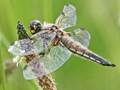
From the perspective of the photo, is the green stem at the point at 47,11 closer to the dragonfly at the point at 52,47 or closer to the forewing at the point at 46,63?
the dragonfly at the point at 52,47

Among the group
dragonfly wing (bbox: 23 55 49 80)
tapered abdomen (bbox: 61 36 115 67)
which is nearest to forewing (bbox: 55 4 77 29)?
tapered abdomen (bbox: 61 36 115 67)

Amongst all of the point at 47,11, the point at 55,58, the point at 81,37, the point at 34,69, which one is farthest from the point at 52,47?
the point at 47,11

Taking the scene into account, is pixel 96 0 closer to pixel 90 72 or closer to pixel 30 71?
pixel 90 72

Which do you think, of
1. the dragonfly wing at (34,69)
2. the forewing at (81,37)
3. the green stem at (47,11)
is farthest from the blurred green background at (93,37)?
the dragonfly wing at (34,69)

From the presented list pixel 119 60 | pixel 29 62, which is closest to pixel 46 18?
pixel 29 62

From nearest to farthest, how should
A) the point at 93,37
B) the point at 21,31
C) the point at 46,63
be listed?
1. the point at 21,31
2. the point at 46,63
3. the point at 93,37

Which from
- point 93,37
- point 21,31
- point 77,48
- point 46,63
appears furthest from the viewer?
point 93,37

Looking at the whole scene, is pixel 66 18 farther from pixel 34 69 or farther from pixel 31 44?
pixel 34 69
